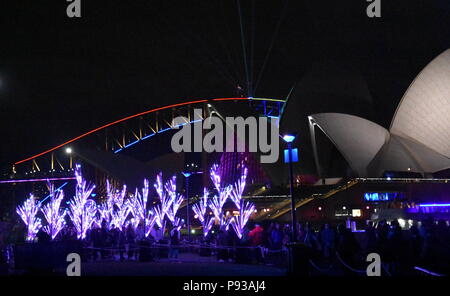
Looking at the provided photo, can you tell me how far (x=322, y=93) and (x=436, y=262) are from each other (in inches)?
1365

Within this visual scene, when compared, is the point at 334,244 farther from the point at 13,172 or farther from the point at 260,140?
the point at 13,172

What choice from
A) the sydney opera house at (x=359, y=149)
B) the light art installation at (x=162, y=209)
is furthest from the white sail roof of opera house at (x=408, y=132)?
the light art installation at (x=162, y=209)

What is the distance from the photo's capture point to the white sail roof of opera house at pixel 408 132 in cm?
3772

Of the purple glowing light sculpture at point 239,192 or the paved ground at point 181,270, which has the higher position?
the purple glowing light sculpture at point 239,192

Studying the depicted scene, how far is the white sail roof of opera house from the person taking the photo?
37719mm

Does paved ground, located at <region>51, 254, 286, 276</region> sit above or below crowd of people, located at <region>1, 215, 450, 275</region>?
below

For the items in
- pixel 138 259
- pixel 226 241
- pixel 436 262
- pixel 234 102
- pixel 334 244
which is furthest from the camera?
pixel 234 102

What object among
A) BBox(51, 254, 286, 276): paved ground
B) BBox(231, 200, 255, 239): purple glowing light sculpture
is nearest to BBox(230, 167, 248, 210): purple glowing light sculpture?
BBox(231, 200, 255, 239): purple glowing light sculpture

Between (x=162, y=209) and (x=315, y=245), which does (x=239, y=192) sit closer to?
(x=162, y=209)

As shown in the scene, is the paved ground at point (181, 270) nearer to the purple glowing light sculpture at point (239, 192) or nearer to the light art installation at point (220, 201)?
the light art installation at point (220, 201)

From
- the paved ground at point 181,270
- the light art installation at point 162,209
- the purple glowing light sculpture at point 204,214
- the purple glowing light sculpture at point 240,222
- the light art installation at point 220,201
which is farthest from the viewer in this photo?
the light art installation at point 162,209

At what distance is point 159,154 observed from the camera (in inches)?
3305

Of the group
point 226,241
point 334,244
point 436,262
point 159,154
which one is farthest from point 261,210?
point 159,154

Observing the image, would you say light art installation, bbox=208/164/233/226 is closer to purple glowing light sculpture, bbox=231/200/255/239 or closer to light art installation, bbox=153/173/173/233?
purple glowing light sculpture, bbox=231/200/255/239
